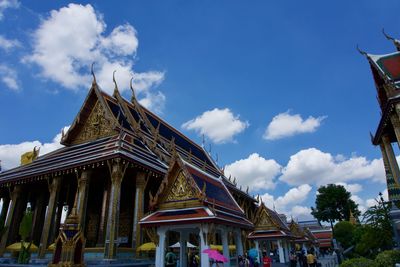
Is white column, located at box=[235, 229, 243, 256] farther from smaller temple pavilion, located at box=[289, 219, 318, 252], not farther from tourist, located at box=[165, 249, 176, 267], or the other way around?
smaller temple pavilion, located at box=[289, 219, 318, 252]

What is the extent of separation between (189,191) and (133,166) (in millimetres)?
6917

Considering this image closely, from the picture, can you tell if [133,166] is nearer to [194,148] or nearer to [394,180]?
[394,180]

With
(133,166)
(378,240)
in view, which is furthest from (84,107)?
(378,240)

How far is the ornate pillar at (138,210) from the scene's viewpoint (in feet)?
45.9

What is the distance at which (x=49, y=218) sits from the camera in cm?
1541

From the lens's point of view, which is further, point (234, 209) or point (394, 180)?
point (394, 180)

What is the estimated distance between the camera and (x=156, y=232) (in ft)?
29.2

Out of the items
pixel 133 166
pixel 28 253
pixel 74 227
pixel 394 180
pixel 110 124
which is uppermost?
pixel 110 124

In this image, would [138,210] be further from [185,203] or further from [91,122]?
[91,122]

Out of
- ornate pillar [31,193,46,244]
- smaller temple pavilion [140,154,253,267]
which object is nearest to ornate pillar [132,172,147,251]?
smaller temple pavilion [140,154,253,267]

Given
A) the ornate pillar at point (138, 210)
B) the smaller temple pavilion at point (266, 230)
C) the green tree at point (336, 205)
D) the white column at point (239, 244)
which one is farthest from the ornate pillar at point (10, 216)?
the green tree at point (336, 205)

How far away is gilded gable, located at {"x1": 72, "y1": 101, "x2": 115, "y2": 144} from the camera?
19.0 metres

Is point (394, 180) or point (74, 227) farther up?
point (394, 180)

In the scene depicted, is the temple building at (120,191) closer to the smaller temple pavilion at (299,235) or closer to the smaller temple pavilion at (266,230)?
the smaller temple pavilion at (266,230)
